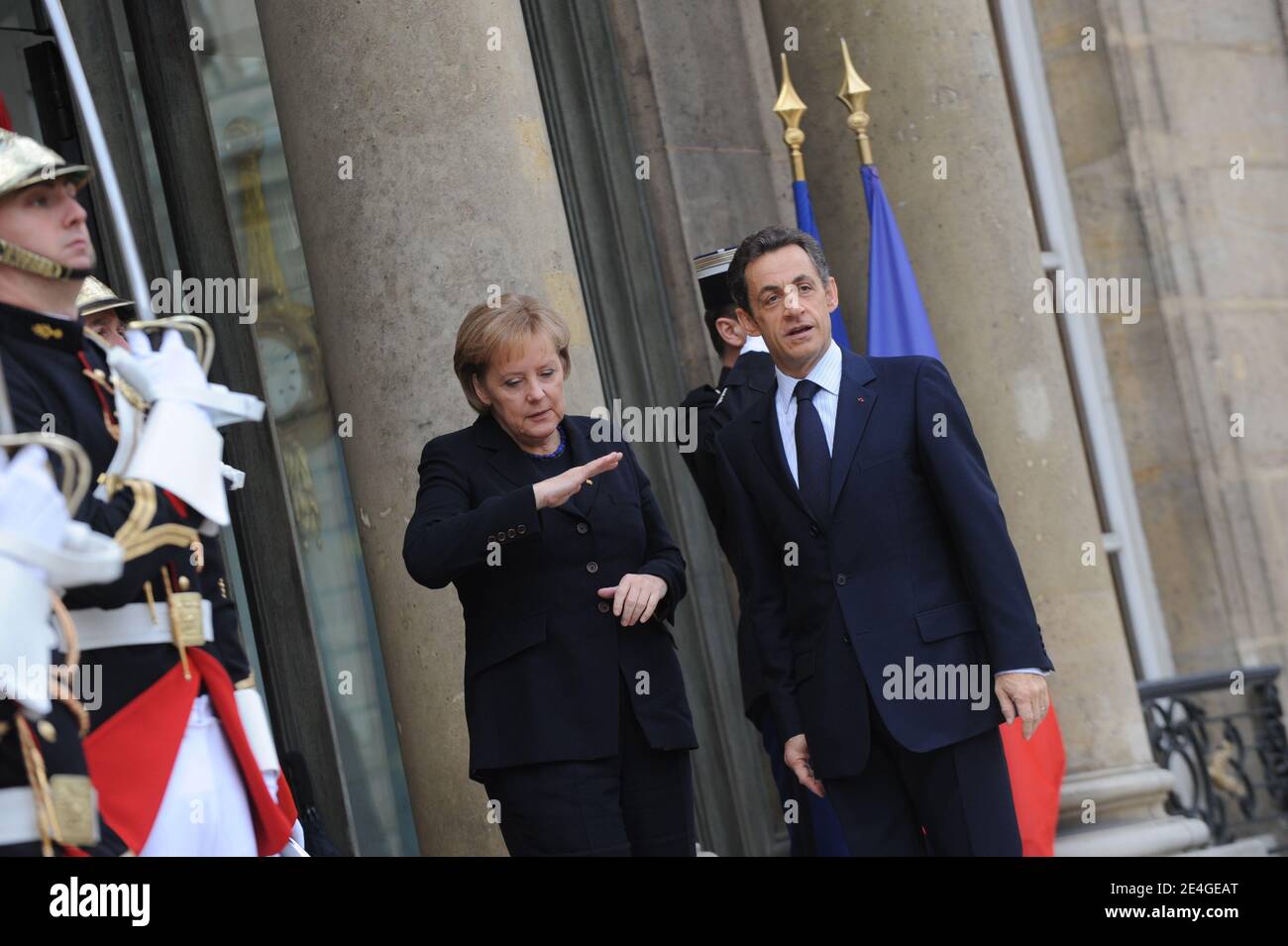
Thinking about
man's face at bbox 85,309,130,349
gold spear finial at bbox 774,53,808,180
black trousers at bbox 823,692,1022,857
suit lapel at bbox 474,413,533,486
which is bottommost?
black trousers at bbox 823,692,1022,857

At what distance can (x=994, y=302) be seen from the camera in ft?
23.6

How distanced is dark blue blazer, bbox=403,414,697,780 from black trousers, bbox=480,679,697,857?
0.15 ft

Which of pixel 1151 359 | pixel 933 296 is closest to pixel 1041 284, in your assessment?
pixel 933 296

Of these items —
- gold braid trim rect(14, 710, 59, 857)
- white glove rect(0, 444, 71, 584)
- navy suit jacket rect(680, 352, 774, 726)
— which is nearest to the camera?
white glove rect(0, 444, 71, 584)

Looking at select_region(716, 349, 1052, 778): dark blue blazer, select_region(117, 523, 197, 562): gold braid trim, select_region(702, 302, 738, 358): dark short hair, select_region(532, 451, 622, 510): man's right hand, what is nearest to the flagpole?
select_region(702, 302, 738, 358): dark short hair

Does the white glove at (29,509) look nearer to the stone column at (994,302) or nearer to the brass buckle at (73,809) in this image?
the brass buckle at (73,809)

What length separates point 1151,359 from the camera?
30.8 feet

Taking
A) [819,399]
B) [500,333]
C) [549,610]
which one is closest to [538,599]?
[549,610]

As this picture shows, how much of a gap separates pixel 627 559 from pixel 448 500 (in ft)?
1.52

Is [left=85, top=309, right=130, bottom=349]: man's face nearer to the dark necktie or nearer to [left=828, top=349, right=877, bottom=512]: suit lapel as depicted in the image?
the dark necktie

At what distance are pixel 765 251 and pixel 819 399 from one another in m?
0.42

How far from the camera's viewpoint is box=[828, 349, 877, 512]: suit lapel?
14.8 feet

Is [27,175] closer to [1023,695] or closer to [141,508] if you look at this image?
[141,508]

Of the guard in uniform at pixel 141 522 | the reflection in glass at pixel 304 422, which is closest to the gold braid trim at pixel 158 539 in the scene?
the guard in uniform at pixel 141 522
